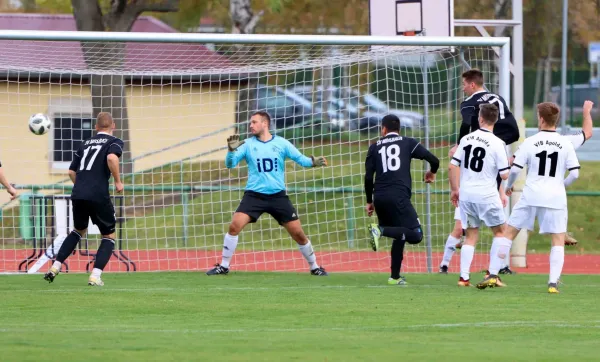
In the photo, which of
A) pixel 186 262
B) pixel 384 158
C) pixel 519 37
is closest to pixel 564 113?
pixel 519 37

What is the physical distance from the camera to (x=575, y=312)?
1045 centimetres

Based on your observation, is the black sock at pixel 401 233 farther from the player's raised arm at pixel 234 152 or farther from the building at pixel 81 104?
the building at pixel 81 104

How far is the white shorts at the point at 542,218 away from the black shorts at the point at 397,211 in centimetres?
122

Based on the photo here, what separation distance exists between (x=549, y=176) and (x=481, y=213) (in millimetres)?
870

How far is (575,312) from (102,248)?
17.0ft

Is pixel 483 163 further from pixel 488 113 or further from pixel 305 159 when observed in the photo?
pixel 305 159

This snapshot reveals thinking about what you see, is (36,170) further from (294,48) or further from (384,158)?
(384,158)

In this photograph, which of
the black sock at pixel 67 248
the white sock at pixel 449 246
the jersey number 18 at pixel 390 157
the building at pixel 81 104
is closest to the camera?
the black sock at pixel 67 248

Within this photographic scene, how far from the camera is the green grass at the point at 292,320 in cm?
789

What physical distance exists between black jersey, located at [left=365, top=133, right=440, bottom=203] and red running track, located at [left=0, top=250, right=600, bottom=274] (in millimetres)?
4161

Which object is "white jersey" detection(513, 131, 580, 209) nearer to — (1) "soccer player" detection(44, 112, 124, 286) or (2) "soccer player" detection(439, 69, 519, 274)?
Result: (2) "soccer player" detection(439, 69, 519, 274)

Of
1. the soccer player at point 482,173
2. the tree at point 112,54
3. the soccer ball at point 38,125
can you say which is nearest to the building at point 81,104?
the tree at point 112,54

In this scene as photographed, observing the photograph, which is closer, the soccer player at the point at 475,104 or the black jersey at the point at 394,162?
the black jersey at the point at 394,162

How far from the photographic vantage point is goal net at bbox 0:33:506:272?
16812 mm
